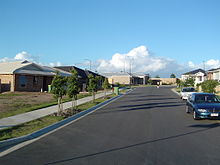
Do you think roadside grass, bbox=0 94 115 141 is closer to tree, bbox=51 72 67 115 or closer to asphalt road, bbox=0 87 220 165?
asphalt road, bbox=0 87 220 165

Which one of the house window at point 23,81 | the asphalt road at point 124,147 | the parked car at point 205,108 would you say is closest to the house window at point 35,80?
the house window at point 23,81

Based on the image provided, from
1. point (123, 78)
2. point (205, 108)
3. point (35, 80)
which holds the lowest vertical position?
point (205, 108)

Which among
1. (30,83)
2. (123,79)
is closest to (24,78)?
(30,83)

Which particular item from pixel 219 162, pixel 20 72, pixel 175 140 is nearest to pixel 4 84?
pixel 20 72

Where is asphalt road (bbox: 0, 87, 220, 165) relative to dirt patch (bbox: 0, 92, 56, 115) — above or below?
Answer: below

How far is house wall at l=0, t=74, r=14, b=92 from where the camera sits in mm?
31703

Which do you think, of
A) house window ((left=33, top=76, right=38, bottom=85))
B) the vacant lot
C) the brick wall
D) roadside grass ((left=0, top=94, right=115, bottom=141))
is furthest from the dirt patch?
house window ((left=33, top=76, right=38, bottom=85))

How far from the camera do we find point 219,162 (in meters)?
6.31

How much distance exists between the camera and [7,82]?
106 ft

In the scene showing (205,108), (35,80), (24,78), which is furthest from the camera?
(35,80)

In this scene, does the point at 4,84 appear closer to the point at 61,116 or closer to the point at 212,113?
the point at 61,116

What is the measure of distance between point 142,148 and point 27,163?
10.6 feet

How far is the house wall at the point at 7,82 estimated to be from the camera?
104ft

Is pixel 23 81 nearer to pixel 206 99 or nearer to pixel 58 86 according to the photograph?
pixel 58 86
